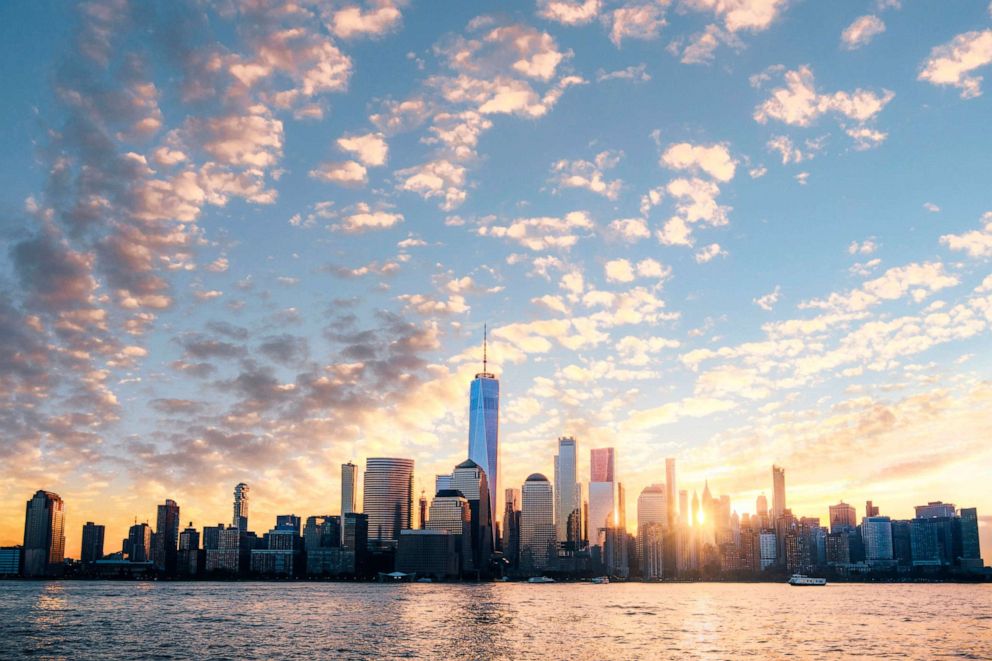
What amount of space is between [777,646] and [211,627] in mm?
98953

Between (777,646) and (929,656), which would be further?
(777,646)

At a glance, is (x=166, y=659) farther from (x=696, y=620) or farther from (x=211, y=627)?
(x=696, y=620)

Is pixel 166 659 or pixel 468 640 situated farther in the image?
pixel 468 640

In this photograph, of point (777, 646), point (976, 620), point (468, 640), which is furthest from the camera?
point (976, 620)

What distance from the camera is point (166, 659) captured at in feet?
353

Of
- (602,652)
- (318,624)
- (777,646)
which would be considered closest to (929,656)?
(777,646)

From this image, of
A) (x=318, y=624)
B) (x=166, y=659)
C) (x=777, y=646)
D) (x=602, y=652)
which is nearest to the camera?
(x=166, y=659)

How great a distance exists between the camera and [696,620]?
18375cm

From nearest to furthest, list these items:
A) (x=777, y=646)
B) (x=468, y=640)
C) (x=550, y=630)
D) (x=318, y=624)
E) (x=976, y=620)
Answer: (x=777, y=646), (x=468, y=640), (x=550, y=630), (x=318, y=624), (x=976, y=620)

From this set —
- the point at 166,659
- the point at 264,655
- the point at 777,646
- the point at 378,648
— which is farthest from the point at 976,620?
the point at 166,659

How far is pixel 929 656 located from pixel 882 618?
81.8 meters

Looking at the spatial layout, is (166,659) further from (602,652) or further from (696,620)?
(696,620)

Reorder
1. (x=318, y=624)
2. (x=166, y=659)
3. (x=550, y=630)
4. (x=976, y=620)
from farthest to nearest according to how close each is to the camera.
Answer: (x=976, y=620) < (x=318, y=624) < (x=550, y=630) < (x=166, y=659)

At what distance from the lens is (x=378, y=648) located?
122m
